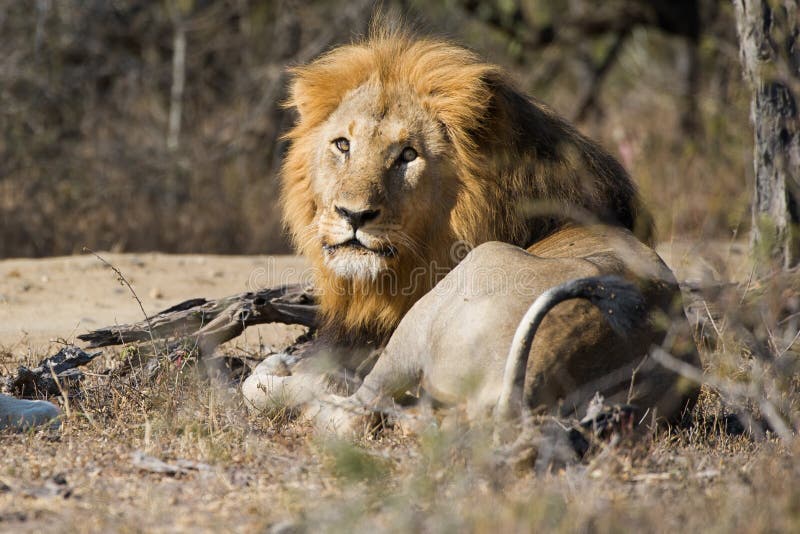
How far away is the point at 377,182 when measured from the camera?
408 cm

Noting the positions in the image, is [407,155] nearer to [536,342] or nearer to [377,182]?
[377,182]

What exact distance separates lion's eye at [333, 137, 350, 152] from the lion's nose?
1.22ft

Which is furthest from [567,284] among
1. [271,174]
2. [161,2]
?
Result: [161,2]

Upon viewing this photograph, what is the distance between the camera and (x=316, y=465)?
336cm

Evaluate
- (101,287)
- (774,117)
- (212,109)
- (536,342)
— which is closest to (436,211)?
(536,342)

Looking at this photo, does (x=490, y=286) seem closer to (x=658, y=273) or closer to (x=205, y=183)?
(x=658, y=273)

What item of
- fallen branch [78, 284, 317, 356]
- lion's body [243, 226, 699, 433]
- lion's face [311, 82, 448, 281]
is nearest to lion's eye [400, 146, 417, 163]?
A: lion's face [311, 82, 448, 281]

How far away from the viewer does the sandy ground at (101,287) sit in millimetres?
5688

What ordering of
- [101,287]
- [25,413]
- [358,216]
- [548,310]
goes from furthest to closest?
[101,287] → [358,216] → [25,413] → [548,310]

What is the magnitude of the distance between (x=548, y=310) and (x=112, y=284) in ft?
13.6

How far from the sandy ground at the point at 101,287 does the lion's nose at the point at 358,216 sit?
1974 millimetres

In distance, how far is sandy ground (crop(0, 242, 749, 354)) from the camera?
566 cm

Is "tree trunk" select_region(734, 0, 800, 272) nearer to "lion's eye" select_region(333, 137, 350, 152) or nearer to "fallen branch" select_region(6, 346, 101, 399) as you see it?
"lion's eye" select_region(333, 137, 350, 152)

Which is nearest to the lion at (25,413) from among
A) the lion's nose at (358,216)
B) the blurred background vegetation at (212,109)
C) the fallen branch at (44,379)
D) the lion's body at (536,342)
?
the fallen branch at (44,379)
